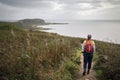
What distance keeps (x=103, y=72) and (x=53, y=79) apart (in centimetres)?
308

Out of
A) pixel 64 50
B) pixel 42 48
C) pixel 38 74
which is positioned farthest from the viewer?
pixel 64 50

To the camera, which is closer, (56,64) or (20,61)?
(20,61)

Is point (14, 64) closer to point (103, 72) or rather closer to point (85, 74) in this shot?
point (85, 74)

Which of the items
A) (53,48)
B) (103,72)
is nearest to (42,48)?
(53,48)

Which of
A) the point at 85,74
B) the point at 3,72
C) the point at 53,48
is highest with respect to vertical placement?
the point at 53,48

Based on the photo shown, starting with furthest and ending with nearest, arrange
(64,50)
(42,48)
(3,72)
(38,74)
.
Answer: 1. (64,50)
2. (42,48)
3. (3,72)
4. (38,74)

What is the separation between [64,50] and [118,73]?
9.69ft

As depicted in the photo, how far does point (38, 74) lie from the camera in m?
6.11

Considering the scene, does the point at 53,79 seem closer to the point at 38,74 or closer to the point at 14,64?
the point at 38,74

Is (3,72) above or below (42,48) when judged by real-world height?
below

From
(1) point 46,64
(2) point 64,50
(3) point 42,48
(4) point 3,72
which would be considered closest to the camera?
(4) point 3,72

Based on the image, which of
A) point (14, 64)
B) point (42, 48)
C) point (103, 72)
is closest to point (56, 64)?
point (42, 48)

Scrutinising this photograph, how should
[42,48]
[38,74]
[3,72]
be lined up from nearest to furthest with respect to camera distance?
[38,74] → [3,72] → [42,48]

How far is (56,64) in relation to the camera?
7.40 metres
